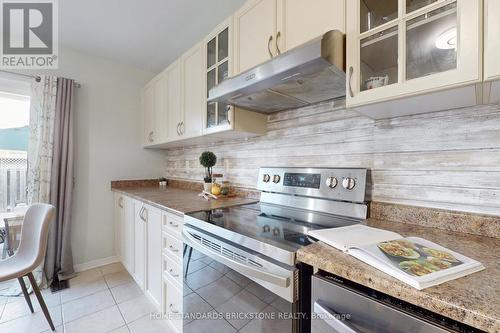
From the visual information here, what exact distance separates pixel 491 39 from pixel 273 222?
985 millimetres

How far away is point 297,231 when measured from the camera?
3.24ft

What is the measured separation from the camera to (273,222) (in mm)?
1148

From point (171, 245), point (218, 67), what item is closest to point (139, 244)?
point (171, 245)

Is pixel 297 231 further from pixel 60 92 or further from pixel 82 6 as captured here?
pixel 60 92

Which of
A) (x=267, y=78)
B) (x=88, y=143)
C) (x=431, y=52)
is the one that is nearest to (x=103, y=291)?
(x=88, y=143)

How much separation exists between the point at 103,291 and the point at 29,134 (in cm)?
160

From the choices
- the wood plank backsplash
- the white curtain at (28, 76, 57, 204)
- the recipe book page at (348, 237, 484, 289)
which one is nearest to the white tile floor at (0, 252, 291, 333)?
the recipe book page at (348, 237, 484, 289)

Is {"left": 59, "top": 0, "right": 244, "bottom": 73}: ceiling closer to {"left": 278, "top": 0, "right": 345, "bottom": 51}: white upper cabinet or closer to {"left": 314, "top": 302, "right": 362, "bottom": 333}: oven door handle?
{"left": 278, "top": 0, "right": 345, "bottom": 51}: white upper cabinet

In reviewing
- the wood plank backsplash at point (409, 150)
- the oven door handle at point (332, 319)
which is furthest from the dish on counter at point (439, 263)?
the wood plank backsplash at point (409, 150)

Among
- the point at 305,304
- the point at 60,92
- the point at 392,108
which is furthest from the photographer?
the point at 60,92

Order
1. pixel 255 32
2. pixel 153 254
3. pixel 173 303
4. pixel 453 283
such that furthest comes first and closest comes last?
pixel 153 254 → pixel 173 303 → pixel 255 32 → pixel 453 283

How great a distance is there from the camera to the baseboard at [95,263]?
2.46m

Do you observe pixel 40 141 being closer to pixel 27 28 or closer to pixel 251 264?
pixel 27 28

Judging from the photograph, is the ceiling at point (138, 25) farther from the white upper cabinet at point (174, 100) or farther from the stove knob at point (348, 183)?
the stove knob at point (348, 183)
